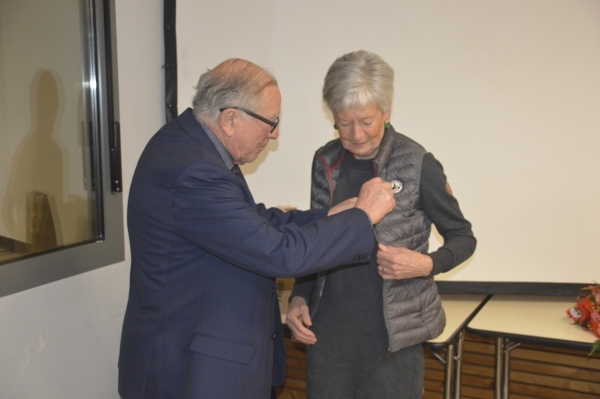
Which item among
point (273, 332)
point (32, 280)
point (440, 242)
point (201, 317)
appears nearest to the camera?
point (201, 317)

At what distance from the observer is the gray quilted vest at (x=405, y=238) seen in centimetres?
150

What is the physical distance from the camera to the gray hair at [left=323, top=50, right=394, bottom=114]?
1482mm

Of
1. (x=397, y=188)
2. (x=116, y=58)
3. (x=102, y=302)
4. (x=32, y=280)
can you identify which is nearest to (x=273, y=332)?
(x=397, y=188)

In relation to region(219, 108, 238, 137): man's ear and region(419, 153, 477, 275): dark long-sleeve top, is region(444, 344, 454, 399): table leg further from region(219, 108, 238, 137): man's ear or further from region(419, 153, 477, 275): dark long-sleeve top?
region(219, 108, 238, 137): man's ear

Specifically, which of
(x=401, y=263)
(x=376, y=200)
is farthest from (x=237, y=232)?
(x=401, y=263)

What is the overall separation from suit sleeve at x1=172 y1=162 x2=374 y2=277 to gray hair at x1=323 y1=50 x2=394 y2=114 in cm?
44

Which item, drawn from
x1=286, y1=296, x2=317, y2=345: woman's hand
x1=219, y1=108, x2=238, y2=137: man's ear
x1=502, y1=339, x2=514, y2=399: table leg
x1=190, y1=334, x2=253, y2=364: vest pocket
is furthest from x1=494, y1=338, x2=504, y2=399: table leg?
x1=219, y1=108, x2=238, y2=137: man's ear

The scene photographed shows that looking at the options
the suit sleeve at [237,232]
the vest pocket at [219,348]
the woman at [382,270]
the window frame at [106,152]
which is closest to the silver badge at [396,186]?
the woman at [382,270]

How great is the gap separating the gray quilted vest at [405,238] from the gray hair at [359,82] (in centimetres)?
15

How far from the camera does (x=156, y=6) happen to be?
2.72 metres

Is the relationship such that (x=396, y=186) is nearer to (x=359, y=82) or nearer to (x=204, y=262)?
(x=359, y=82)

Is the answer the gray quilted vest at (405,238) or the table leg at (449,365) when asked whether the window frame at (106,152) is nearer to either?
the gray quilted vest at (405,238)

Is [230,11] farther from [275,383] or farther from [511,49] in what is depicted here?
[275,383]

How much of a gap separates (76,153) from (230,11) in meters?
1.10
